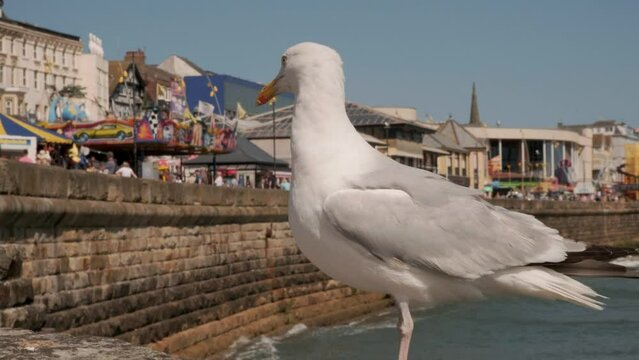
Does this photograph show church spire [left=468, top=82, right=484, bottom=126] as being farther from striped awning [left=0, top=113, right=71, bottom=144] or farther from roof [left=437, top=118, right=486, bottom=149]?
striped awning [left=0, top=113, right=71, bottom=144]

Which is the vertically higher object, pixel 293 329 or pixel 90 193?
pixel 90 193

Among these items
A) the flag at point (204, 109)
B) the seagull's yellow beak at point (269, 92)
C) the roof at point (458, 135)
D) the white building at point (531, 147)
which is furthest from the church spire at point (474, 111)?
the seagull's yellow beak at point (269, 92)

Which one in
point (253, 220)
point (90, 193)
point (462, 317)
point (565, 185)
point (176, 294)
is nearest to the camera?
point (90, 193)

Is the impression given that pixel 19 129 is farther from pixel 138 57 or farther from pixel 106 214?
pixel 138 57

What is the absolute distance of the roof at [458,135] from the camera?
87.9m

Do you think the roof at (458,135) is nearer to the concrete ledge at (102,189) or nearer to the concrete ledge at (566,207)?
the concrete ledge at (566,207)

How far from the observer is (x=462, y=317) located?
24328mm

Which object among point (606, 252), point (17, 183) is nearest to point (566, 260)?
point (606, 252)

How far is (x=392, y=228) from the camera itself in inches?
178

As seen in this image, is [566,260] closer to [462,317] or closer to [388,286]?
[388,286]

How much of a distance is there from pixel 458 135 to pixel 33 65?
122 feet

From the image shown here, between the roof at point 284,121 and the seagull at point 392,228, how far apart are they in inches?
1691

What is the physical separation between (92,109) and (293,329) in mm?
58805

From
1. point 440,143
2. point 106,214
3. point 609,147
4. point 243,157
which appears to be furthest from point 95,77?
point 609,147
